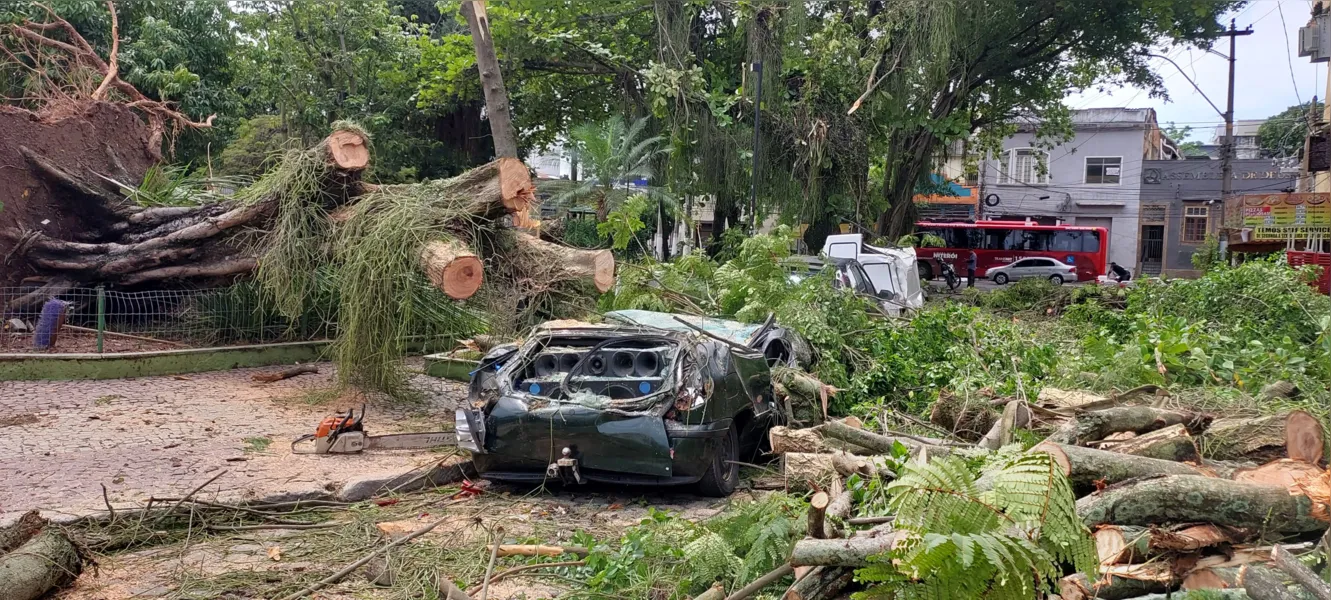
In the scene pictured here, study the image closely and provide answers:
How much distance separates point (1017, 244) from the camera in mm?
41188

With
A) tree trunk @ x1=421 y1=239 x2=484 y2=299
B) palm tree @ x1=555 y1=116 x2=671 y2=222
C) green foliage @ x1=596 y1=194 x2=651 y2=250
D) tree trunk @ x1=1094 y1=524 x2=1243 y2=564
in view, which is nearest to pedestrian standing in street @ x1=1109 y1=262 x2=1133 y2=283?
palm tree @ x1=555 y1=116 x2=671 y2=222

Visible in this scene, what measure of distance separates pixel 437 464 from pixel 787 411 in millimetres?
3084

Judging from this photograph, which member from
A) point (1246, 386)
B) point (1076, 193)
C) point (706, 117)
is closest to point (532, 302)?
point (1246, 386)

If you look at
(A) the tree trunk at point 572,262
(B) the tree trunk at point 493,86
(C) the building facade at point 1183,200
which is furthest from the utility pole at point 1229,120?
(A) the tree trunk at point 572,262

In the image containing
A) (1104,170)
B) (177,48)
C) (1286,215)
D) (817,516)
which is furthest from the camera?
(1104,170)

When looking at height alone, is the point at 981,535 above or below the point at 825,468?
above

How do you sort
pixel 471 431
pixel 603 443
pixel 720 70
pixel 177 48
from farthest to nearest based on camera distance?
pixel 720 70
pixel 177 48
pixel 471 431
pixel 603 443

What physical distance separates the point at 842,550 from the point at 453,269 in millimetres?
5781

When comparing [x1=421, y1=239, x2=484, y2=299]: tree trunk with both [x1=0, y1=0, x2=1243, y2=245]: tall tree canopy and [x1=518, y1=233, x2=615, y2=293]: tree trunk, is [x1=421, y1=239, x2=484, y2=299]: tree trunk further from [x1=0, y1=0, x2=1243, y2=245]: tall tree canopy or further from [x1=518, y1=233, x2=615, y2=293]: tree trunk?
[x1=0, y1=0, x2=1243, y2=245]: tall tree canopy

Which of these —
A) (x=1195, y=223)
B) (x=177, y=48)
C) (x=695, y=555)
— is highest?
(x=177, y=48)

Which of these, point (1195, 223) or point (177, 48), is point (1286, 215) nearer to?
point (177, 48)

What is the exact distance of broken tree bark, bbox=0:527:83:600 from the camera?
14.7ft

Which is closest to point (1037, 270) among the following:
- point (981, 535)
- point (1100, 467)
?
point (1100, 467)

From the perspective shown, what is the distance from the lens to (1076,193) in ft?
153
